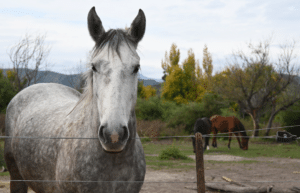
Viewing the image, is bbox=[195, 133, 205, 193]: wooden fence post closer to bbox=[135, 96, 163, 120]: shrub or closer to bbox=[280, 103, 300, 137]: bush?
bbox=[280, 103, 300, 137]: bush

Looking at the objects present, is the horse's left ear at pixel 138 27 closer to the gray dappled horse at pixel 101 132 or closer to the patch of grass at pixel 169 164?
the gray dappled horse at pixel 101 132

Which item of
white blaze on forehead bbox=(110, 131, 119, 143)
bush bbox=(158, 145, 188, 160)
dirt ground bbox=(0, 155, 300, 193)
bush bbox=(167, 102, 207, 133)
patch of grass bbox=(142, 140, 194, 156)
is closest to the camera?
white blaze on forehead bbox=(110, 131, 119, 143)

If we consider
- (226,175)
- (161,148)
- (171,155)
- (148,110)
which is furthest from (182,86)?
(226,175)

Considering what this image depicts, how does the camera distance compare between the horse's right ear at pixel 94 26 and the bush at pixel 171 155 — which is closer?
the horse's right ear at pixel 94 26

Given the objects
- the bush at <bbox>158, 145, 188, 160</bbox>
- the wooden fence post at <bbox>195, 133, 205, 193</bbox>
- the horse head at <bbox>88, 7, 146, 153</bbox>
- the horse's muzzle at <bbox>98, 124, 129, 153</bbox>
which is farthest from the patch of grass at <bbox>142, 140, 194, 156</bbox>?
the horse's muzzle at <bbox>98, 124, 129, 153</bbox>

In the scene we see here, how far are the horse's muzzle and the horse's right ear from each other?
2.86 feet

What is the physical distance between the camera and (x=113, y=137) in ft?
5.75

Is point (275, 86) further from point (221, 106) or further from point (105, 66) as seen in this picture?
point (105, 66)

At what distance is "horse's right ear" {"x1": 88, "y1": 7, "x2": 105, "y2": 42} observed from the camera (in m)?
2.20

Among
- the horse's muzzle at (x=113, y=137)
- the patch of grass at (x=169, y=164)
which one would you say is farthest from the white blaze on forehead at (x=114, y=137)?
the patch of grass at (x=169, y=164)

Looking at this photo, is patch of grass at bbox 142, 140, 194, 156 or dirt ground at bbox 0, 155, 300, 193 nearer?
dirt ground at bbox 0, 155, 300, 193

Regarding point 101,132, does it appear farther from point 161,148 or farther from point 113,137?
point 161,148

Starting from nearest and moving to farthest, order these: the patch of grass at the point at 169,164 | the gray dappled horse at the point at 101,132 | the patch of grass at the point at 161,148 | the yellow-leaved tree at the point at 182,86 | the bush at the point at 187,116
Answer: the gray dappled horse at the point at 101,132
the patch of grass at the point at 169,164
the patch of grass at the point at 161,148
the bush at the point at 187,116
the yellow-leaved tree at the point at 182,86

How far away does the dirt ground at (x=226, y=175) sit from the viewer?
6.44m
